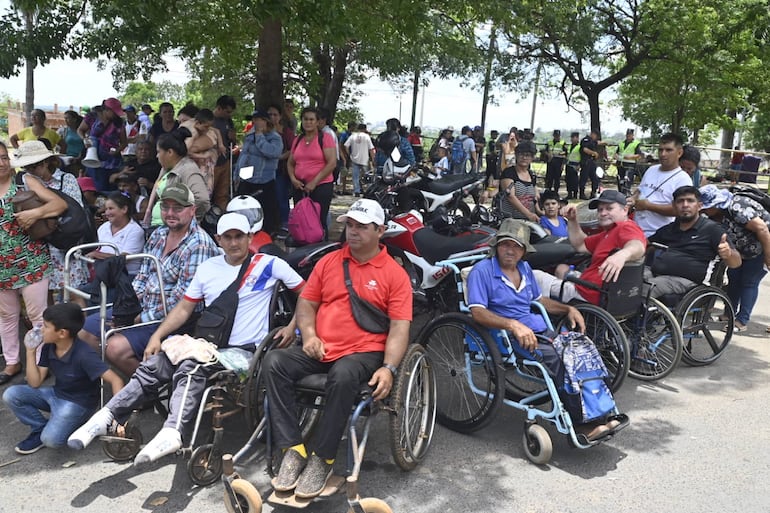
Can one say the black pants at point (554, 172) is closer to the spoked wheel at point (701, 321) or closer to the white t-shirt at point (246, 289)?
the spoked wheel at point (701, 321)

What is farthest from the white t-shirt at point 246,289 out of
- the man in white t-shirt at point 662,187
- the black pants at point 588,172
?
the black pants at point 588,172

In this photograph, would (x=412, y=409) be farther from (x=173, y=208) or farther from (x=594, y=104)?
(x=594, y=104)

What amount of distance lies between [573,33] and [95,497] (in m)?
16.9

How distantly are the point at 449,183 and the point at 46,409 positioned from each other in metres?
5.51

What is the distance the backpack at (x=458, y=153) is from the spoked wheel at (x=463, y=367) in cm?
976

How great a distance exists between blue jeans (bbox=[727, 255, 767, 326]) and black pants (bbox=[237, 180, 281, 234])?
4.88 meters

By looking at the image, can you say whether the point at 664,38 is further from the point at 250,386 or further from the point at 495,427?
the point at 250,386

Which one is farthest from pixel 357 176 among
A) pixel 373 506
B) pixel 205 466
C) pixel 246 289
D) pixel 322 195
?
pixel 373 506

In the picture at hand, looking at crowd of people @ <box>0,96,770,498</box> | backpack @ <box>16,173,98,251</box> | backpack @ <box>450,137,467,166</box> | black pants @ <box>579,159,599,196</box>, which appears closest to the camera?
crowd of people @ <box>0,96,770,498</box>

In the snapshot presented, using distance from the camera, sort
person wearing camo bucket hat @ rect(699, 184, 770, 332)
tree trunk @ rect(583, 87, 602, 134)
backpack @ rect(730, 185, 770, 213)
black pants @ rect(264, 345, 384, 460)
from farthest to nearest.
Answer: tree trunk @ rect(583, 87, 602, 134)
backpack @ rect(730, 185, 770, 213)
person wearing camo bucket hat @ rect(699, 184, 770, 332)
black pants @ rect(264, 345, 384, 460)

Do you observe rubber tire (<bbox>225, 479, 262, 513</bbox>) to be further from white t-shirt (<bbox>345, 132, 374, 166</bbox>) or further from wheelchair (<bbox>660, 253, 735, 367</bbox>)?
white t-shirt (<bbox>345, 132, 374, 166</bbox>)

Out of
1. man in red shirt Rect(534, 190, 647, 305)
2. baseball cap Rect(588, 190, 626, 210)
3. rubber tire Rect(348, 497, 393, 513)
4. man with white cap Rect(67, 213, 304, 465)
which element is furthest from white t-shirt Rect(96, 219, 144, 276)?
baseball cap Rect(588, 190, 626, 210)

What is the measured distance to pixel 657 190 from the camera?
6102mm

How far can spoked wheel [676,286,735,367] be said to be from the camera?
535cm
